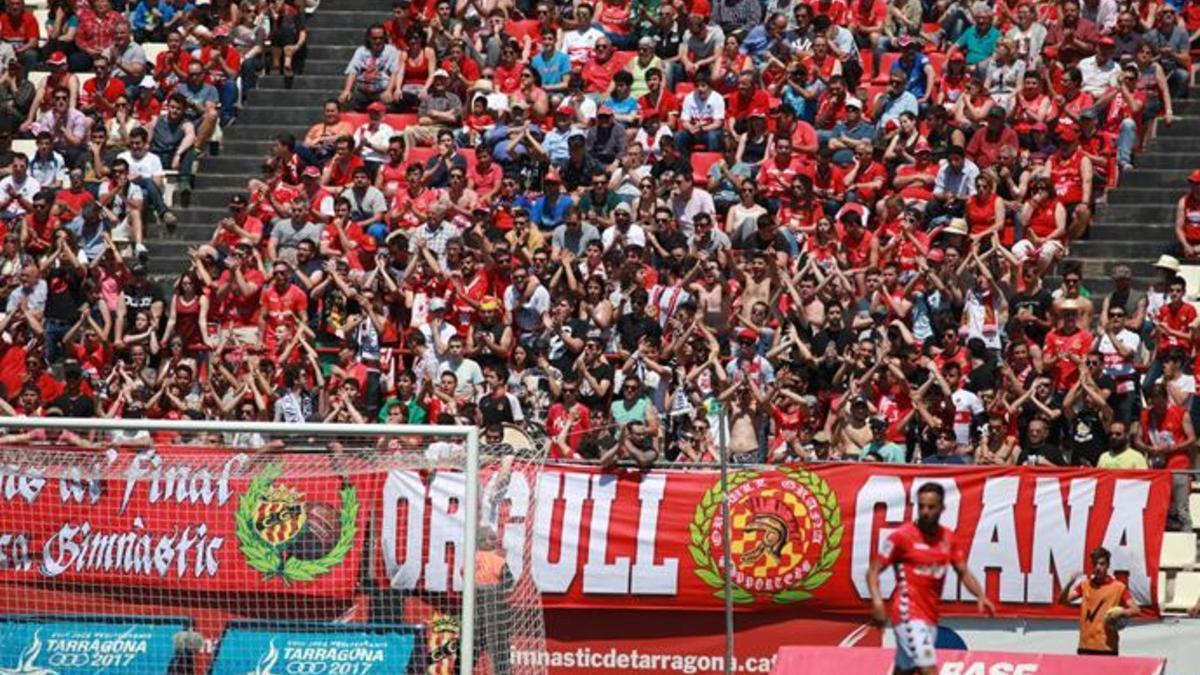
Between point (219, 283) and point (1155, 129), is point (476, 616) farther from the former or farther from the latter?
point (1155, 129)

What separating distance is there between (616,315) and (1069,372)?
482cm

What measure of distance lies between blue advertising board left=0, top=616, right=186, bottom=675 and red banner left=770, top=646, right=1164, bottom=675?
16.4 ft

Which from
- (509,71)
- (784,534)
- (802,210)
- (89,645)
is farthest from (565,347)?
(89,645)

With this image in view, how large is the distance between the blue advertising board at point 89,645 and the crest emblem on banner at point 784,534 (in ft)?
17.4

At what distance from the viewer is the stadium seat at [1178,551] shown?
22.9 meters

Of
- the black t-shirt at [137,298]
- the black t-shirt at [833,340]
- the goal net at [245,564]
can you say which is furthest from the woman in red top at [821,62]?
the goal net at [245,564]

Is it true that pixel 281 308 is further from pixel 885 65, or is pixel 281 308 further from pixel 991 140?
pixel 991 140

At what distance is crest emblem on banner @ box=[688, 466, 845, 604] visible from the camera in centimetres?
2328

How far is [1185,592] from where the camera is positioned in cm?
2308

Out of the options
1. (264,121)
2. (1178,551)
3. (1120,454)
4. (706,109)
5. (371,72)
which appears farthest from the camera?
(264,121)

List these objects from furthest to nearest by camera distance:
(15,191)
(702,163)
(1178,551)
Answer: (15,191)
(702,163)
(1178,551)

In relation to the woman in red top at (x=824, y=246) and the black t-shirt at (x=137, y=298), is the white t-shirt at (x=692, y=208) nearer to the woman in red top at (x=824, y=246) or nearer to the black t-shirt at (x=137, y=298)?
the woman in red top at (x=824, y=246)

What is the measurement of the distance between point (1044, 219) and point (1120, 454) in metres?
3.93

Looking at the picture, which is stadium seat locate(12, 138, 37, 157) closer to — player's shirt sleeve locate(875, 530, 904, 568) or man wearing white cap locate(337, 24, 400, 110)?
man wearing white cap locate(337, 24, 400, 110)
